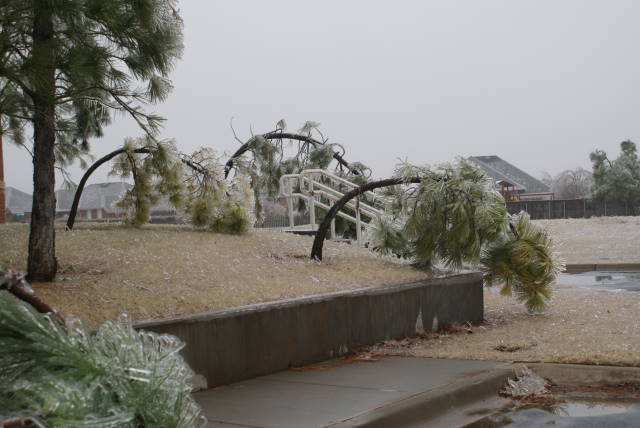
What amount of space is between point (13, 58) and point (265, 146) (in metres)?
8.43

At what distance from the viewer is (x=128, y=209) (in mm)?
10438

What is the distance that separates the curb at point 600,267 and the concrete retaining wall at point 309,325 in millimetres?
12060

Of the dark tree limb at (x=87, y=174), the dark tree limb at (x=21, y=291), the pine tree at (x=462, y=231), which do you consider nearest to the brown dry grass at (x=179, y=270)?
the dark tree limb at (x=87, y=174)

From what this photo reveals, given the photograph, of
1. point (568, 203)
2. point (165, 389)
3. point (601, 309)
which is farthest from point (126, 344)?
point (568, 203)

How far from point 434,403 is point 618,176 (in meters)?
43.1

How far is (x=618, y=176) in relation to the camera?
45188mm

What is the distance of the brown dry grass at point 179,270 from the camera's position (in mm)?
6754

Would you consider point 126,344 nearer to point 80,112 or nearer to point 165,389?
point 165,389

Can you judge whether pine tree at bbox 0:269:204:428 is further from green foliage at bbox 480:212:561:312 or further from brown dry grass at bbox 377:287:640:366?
green foliage at bbox 480:212:561:312

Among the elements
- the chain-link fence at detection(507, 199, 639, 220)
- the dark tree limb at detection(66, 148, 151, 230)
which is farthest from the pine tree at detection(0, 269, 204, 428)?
the chain-link fence at detection(507, 199, 639, 220)

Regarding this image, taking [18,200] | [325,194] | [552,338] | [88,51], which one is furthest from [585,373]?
[18,200]

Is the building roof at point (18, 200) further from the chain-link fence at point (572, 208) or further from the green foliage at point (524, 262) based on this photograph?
the green foliage at point (524, 262)

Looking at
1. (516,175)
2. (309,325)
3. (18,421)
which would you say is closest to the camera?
(18,421)

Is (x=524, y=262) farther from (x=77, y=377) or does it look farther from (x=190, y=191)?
(x=77, y=377)
